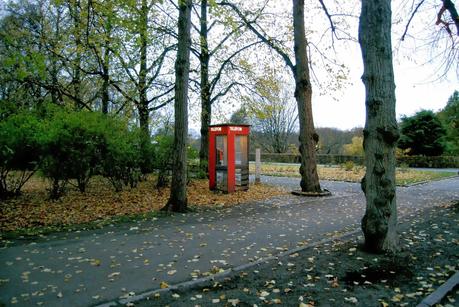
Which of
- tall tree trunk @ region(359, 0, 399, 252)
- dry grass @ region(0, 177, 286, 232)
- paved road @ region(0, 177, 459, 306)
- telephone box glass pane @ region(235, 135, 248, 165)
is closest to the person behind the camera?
paved road @ region(0, 177, 459, 306)

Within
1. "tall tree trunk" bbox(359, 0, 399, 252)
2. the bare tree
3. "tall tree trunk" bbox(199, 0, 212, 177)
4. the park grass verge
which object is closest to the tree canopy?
"tall tree trunk" bbox(199, 0, 212, 177)

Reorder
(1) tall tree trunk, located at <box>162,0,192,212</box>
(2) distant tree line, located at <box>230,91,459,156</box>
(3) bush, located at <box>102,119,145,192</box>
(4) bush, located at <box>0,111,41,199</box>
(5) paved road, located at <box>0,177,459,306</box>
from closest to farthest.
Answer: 1. (5) paved road, located at <box>0,177,459,306</box>
2. (1) tall tree trunk, located at <box>162,0,192,212</box>
3. (4) bush, located at <box>0,111,41,199</box>
4. (3) bush, located at <box>102,119,145,192</box>
5. (2) distant tree line, located at <box>230,91,459,156</box>

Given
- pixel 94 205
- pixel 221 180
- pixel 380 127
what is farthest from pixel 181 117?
pixel 380 127

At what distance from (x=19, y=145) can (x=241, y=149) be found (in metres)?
7.67

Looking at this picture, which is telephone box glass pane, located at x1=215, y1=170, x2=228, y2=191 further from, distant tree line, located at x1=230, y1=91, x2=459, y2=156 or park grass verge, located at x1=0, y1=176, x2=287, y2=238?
distant tree line, located at x1=230, y1=91, x2=459, y2=156

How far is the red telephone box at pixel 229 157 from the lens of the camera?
14.3 meters

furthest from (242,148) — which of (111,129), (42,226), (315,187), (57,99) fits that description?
(57,99)

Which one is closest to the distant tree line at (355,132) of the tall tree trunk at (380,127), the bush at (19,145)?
the tall tree trunk at (380,127)

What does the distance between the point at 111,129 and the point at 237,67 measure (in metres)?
8.43

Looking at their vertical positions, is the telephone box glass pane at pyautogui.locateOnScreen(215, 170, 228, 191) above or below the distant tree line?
below

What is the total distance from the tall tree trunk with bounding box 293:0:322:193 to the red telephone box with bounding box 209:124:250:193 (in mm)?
2305

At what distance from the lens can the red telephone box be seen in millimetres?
14273

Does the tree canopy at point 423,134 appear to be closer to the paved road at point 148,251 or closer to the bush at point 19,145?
the paved road at point 148,251

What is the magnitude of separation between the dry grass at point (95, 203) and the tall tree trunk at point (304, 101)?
1434 mm
